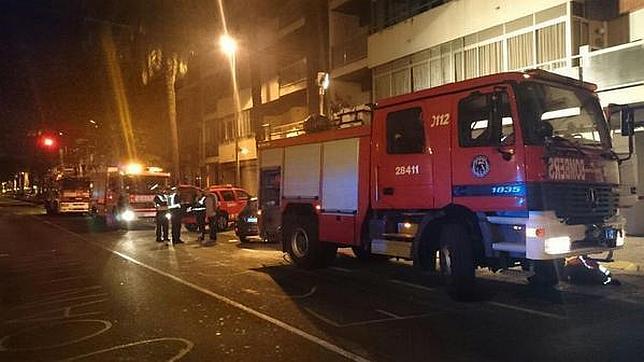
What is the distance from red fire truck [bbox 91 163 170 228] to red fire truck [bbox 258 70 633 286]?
16.6 m

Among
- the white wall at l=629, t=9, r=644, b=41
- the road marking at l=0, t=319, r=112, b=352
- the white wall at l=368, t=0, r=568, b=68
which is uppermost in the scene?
the white wall at l=368, t=0, r=568, b=68

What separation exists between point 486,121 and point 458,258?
182cm

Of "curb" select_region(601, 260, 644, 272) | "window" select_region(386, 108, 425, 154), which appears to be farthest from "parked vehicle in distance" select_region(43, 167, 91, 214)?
"curb" select_region(601, 260, 644, 272)

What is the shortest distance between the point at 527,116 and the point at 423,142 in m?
1.66

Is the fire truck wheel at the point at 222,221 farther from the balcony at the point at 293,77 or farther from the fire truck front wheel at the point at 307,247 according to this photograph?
the balcony at the point at 293,77

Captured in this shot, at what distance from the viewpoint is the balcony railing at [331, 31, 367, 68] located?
25500 mm

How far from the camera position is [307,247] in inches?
477

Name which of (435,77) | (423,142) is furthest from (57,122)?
(423,142)

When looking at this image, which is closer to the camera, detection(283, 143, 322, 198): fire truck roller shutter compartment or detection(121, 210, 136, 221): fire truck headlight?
detection(283, 143, 322, 198): fire truck roller shutter compartment

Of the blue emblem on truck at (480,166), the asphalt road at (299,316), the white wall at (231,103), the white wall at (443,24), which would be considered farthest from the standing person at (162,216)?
the white wall at (231,103)

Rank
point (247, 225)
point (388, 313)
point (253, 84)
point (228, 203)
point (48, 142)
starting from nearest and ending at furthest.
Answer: point (388, 313)
point (247, 225)
point (228, 203)
point (253, 84)
point (48, 142)

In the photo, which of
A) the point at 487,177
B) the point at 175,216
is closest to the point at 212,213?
the point at 175,216

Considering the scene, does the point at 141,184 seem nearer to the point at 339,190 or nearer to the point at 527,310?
the point at 339,190

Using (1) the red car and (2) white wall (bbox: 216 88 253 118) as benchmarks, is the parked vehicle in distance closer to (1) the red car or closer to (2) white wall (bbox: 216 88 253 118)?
(2) white wall (bbox: 216 88 253 118)
